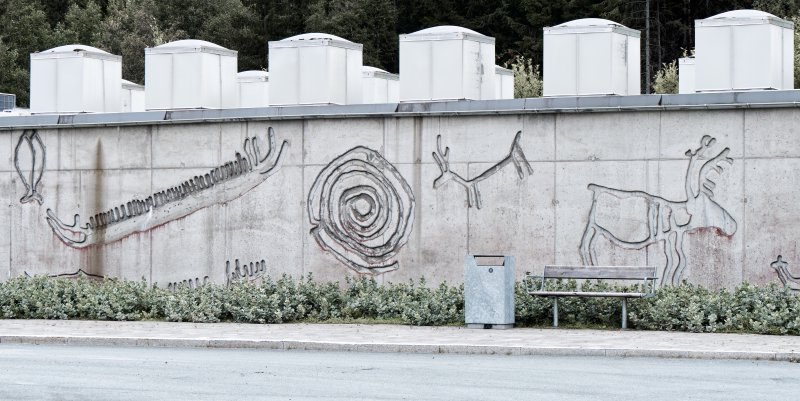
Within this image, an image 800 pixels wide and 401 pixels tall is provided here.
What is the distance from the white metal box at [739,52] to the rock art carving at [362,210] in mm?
4948

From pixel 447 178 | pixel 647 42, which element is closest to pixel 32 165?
pixel 447 178

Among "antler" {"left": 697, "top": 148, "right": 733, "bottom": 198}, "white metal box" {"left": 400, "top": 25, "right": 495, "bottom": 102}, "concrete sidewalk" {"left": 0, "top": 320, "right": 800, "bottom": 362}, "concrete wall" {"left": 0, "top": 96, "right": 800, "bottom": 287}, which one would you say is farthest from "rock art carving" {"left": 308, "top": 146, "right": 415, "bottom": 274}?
"antler" {"left": 697, "top": 148, "right": 733, "bottom": 198}

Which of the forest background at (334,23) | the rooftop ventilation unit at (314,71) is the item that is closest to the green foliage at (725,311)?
the rooftop ventilation unit at (314,71)

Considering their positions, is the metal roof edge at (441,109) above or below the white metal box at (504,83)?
below

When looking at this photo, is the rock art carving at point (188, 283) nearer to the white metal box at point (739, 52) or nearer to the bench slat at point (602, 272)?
the bench slat at point (602, 272)

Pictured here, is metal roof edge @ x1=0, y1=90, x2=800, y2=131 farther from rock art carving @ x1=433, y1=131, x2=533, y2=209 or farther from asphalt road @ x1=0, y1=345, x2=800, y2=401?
asphalt road @ x1=0, y1=345, x2=800, y2=401

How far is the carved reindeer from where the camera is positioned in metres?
21.3

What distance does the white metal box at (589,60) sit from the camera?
904 inches

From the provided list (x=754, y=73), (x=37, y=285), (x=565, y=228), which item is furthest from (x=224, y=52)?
(x=754, y=73)

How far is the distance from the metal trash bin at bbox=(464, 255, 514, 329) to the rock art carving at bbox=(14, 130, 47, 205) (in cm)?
936

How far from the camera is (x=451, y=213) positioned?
23.0m

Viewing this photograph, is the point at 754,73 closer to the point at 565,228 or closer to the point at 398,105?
the point at 565,228

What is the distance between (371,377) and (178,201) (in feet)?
36.0

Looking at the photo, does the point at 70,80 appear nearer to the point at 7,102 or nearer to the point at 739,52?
the point at 739,52
